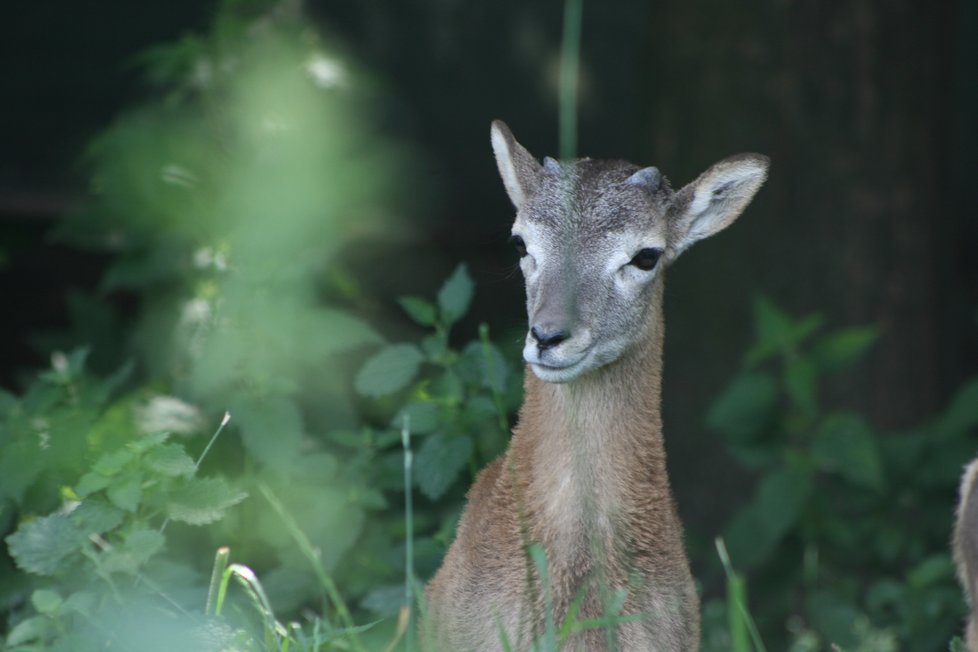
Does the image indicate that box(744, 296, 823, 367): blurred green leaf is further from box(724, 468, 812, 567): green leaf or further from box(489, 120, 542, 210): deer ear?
box(489, 120, 542, 210): deer ear

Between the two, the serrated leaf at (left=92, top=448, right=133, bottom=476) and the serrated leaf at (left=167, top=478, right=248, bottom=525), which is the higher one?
the serrated leaf at (left=92, top=448, right=133, bottom=476)

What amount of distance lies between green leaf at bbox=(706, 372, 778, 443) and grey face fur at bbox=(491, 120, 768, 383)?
1741 millimetres

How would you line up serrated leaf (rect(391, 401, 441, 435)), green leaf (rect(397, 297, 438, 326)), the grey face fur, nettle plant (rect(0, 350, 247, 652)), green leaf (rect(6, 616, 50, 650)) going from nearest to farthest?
green leaf (rect(6, 616, 50, 650))
nettle plant (rect(0, 350, 247, 652))
the grey face fur
serrated leaf (rect(391, 401, 441, 435))
green leaf (rect(397, 297, 438, 326))

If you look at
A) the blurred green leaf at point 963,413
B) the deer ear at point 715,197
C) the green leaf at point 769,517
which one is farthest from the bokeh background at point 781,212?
the deer ear at point 715,197

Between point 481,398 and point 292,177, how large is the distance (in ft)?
4.46

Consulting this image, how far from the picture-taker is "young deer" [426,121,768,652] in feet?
13.1

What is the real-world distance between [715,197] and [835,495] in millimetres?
2393

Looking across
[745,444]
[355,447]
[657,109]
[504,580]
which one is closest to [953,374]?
[657,109]

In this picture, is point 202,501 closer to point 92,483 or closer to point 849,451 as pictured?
point 92,483

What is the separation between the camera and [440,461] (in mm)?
4781

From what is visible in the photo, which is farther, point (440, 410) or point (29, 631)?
point (440, 410)

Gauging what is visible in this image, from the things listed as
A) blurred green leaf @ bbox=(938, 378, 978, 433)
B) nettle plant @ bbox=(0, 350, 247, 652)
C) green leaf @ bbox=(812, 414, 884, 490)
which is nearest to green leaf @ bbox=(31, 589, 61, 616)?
nettle plant @ bbox=(0, 350, 247, 652)

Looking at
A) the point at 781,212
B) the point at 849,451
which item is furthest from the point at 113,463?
the point at 781,212

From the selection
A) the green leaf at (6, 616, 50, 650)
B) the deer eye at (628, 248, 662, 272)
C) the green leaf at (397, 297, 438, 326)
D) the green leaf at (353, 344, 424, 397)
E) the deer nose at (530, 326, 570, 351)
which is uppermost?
the deer eye at (628, 248, 662, 272)
